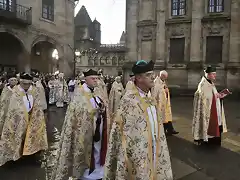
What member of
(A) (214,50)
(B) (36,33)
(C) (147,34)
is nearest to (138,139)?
(A) (214,50)

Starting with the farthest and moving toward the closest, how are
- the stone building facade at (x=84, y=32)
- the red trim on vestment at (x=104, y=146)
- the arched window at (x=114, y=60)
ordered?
the stone building facade at (x=84, y=32) → the arched window at (x=114, y=60) → the red trim on vestment at (x=104, y=146)

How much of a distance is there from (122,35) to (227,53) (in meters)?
61.1

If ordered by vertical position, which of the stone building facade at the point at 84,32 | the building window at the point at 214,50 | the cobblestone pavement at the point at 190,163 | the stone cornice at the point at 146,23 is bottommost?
the cobblestone pavement at the point at 190,163

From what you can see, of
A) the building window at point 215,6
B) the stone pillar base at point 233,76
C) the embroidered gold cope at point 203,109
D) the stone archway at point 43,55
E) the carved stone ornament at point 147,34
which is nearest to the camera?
the embroidered gold cope at point 203,109

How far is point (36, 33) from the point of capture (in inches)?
826

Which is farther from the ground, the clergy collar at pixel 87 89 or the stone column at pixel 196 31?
the stone column at pixel 196 31

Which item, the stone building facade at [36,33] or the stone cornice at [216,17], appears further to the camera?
the stone cornice at [216,17]

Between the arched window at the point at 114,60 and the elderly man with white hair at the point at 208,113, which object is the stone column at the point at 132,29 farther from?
the arched window at the point at 114,60

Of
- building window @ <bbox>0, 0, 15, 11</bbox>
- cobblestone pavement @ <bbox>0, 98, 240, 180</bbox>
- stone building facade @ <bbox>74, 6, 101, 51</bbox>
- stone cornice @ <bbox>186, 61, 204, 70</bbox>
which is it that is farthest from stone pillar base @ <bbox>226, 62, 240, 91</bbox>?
stone building facade @ <bbox>74, 6, 101, 51</bbox>

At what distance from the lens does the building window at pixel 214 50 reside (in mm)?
20234

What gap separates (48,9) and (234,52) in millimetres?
15988

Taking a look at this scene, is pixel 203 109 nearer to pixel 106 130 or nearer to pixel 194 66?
pixel 106 130

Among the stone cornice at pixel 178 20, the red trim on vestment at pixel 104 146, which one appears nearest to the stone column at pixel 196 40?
the stone cornice at pixel 178 20

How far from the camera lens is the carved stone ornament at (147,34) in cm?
2231
